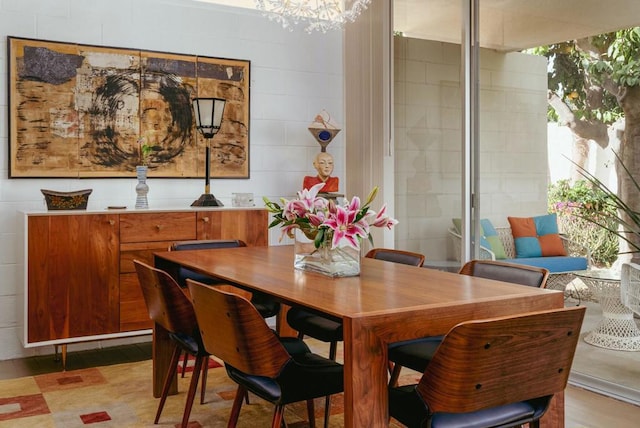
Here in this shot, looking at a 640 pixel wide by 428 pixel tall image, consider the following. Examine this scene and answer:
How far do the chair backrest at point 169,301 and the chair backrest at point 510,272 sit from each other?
1253mm

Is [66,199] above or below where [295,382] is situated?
above

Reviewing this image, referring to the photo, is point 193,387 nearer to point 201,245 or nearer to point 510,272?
point 201,245

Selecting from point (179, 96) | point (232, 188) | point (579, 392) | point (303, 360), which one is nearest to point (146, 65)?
point (179, 96)

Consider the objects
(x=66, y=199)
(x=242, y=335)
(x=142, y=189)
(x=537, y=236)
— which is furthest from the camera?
(x=142, y=189)

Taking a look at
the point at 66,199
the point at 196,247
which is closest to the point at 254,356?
the point at 196,247

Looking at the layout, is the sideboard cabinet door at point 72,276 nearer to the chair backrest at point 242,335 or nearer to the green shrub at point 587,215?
the chair backrest at point 242,335

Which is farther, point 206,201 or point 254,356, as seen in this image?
point 206,201

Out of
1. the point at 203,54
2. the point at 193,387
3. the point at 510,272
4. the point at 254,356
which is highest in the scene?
the point at 203,54

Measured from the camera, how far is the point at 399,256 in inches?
140

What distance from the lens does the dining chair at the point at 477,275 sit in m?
2.72

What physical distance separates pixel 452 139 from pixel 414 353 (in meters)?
2.28

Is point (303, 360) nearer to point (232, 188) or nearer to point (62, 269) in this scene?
point (62, 269)

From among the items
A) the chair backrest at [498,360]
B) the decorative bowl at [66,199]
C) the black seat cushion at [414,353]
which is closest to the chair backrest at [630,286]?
the black seat cushion at [414,353]

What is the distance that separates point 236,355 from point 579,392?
2.37 m
